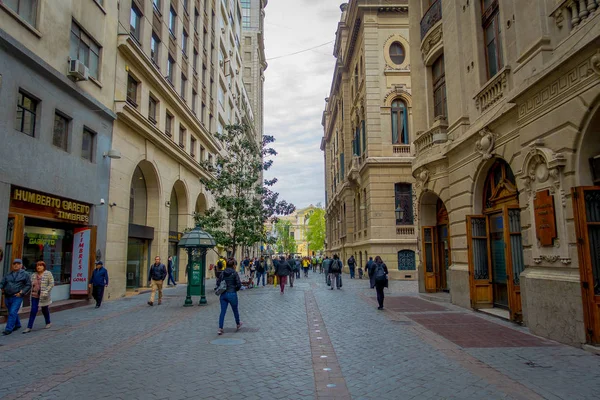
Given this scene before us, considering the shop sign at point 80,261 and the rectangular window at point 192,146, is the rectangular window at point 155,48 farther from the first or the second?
the shop sign at point 80,261

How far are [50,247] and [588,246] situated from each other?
1522cm

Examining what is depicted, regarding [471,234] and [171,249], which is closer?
[471,234]

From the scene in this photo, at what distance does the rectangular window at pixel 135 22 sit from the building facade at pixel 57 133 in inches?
83.8

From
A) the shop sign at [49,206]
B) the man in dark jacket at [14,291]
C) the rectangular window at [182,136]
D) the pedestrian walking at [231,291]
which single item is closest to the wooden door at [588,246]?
the pedestrian walking at [231,291]

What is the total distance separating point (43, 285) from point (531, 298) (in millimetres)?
11023

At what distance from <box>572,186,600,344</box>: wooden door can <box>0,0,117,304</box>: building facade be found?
A: 13.2 meters

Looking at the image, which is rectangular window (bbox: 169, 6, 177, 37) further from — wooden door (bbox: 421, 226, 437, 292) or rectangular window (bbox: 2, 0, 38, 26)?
wooden door (bbox: 421, 226, 437, 292)

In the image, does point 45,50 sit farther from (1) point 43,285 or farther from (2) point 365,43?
(2) point 365,43

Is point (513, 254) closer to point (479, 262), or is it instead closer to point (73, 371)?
point (479, 262)

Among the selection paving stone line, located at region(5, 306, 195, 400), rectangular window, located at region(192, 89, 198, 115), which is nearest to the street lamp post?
paving stone line, located at region(5, 306, 195, 400)

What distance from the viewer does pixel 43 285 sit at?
10.1m

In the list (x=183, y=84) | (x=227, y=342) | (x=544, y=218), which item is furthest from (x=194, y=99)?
(x=544, y=218)

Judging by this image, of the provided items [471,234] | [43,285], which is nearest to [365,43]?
[471,234]

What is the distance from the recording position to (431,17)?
16.6 metres
